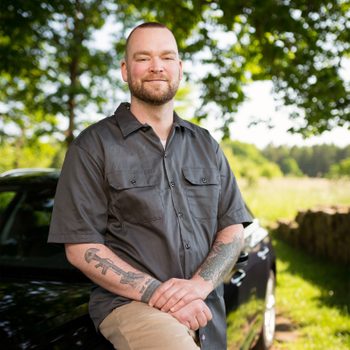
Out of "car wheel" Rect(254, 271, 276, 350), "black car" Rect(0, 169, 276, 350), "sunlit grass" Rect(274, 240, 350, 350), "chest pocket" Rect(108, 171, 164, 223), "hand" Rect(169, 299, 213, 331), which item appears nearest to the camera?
"hand" Rect(169, 299, 213, 331)

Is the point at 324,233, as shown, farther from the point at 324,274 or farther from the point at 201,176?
the point at 201,176

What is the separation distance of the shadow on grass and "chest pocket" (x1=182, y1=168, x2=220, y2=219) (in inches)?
145

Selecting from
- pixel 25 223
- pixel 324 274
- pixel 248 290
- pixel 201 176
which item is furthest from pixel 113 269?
pixel 324 274

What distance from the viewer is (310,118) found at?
23.0 feet

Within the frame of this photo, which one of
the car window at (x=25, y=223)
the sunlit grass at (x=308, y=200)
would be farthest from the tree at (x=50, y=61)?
the sunlit grass at (x=308, y=200)

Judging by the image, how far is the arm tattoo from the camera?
217 cm

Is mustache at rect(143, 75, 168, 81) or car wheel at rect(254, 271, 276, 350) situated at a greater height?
mustache at rect(143, 75, 168, 81)

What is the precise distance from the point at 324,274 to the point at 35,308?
19.1 ft

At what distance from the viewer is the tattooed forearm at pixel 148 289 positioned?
1.95m

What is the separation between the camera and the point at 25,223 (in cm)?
341

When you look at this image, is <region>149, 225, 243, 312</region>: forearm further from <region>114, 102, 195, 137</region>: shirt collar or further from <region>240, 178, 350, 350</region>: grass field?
<region>240, 178, 350, 350</region>: grass field

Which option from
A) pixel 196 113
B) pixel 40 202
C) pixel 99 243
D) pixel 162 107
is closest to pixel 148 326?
pixel 99 243

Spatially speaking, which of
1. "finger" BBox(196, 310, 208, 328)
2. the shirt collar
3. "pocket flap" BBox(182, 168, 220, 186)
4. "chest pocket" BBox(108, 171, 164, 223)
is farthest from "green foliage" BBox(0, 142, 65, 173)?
"finger" BBox(196, 310, 208, 328)

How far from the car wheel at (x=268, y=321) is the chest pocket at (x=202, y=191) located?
2129 millimetres
